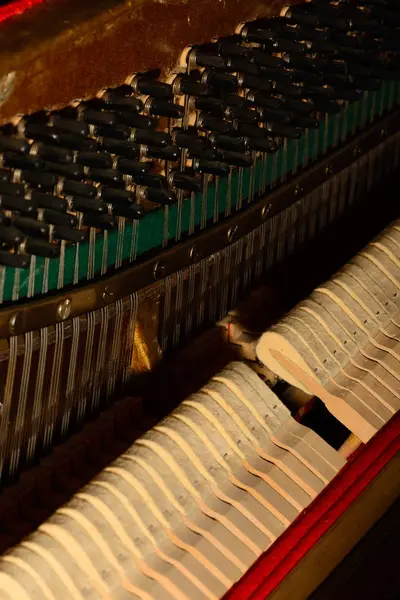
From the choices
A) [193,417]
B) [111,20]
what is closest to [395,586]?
[193,417]

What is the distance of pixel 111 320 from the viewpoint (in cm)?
220

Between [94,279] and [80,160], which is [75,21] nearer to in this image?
[80,160]

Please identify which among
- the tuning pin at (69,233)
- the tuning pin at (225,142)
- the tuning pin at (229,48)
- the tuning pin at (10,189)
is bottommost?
the tuning pin at (69,233)

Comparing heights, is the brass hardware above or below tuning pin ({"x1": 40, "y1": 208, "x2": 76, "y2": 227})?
below

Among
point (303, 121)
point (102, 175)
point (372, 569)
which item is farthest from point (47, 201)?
point (372, 569)

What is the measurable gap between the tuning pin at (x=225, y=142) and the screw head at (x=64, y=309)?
49 cm

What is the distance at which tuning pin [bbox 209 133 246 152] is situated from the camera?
214 centimetres

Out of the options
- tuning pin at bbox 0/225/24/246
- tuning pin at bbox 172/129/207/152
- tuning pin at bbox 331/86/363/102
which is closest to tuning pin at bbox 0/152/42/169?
tuning pin at bbox 0/225/24/246

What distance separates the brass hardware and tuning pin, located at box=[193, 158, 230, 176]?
21 cm

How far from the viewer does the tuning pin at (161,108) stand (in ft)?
6.31

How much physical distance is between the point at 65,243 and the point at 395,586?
3.82 ft

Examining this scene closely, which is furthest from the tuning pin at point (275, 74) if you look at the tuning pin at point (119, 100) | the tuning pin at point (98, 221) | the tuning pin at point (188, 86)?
the tuning pin at point (98, 221)

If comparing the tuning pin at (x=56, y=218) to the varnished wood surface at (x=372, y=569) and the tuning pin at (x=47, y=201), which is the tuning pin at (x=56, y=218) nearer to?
the tuning pin at (x=47, y=201)

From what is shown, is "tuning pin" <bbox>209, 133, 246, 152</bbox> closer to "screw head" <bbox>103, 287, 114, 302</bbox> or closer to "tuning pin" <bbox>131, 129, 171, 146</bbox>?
"tuning pin" <bbox>131, 129, 171, 146</bbox>
